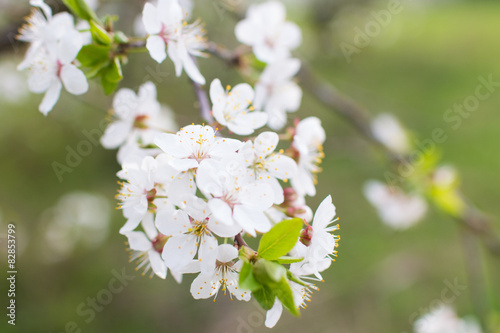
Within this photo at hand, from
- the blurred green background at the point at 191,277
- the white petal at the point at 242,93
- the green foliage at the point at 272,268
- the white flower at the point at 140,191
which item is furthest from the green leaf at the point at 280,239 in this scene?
the blurred green background at the point at 191,277

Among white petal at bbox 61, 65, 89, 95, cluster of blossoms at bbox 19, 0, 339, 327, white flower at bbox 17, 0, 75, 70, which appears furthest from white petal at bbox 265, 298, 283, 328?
white flower at bbox 17, 0, 75, 70

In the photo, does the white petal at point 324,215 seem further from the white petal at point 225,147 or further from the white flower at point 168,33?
the white flower at point 168,33

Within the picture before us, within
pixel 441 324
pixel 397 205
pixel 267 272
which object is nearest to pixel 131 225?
pixel 267 272

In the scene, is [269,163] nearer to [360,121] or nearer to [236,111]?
[236,111]

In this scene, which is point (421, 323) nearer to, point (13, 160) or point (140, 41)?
point (140, 41)

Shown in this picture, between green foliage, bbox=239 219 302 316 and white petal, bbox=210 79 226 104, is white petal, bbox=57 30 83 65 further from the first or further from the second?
green foliage, bbox=239 219 302 316

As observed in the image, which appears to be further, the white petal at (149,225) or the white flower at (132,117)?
the white flower at (132,117)
